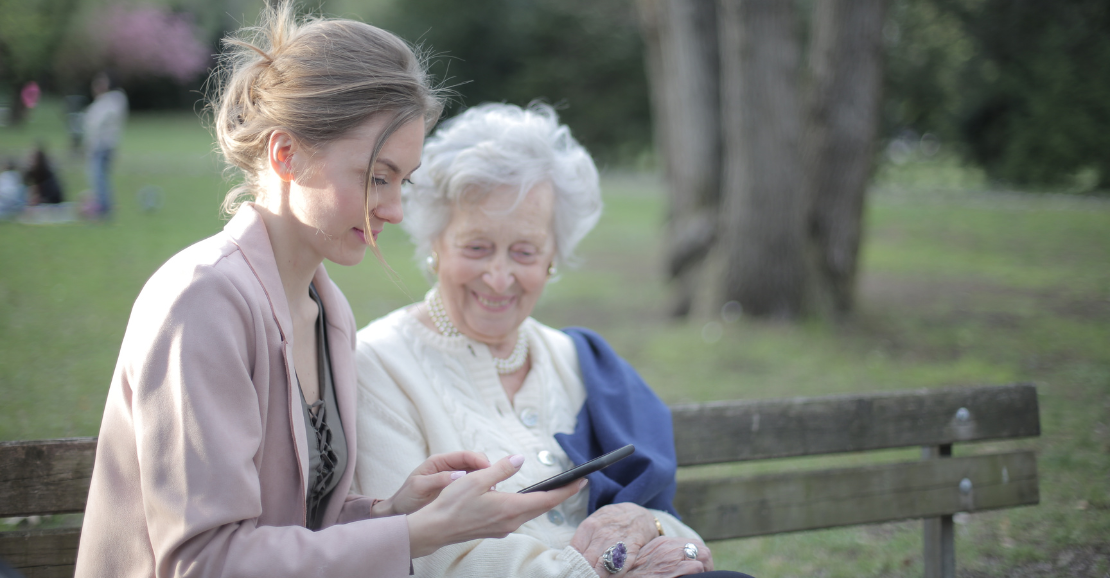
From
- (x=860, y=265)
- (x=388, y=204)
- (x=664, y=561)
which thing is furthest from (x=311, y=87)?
(x=860, y=265)

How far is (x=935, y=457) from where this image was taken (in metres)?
3.17

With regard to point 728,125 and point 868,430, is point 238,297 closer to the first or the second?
point 868,430

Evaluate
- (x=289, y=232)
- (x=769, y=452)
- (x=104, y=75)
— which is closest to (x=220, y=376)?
(x=289, y=232)

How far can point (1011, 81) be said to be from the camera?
19047 mm

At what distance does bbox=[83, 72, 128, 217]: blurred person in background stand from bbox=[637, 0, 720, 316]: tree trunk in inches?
229

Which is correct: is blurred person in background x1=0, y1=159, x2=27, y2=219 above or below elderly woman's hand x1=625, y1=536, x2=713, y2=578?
above

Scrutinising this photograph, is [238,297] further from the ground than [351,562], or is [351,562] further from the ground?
[238,297]

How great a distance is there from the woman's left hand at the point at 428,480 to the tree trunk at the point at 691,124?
6722mm

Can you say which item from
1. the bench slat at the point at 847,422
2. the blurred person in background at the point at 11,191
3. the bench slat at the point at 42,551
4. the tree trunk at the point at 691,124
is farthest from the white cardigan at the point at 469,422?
the tree trunk at the point at 691,124

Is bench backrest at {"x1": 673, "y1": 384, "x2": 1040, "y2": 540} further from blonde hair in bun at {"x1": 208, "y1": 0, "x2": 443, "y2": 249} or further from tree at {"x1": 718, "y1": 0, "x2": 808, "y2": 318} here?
tree at {"x1": 718, "y1": 0, "x2": 808, "y2": 318}

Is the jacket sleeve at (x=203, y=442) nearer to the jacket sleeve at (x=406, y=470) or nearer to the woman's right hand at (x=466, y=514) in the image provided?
the woman's right hand at (x=466, y=514)

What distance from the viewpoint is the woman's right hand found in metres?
1.67

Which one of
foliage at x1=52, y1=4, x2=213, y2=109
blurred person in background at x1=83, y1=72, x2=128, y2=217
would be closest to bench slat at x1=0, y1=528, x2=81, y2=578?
foliage at x1=52, y1=4, x2=213, y2=109

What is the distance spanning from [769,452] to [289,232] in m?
1.84
